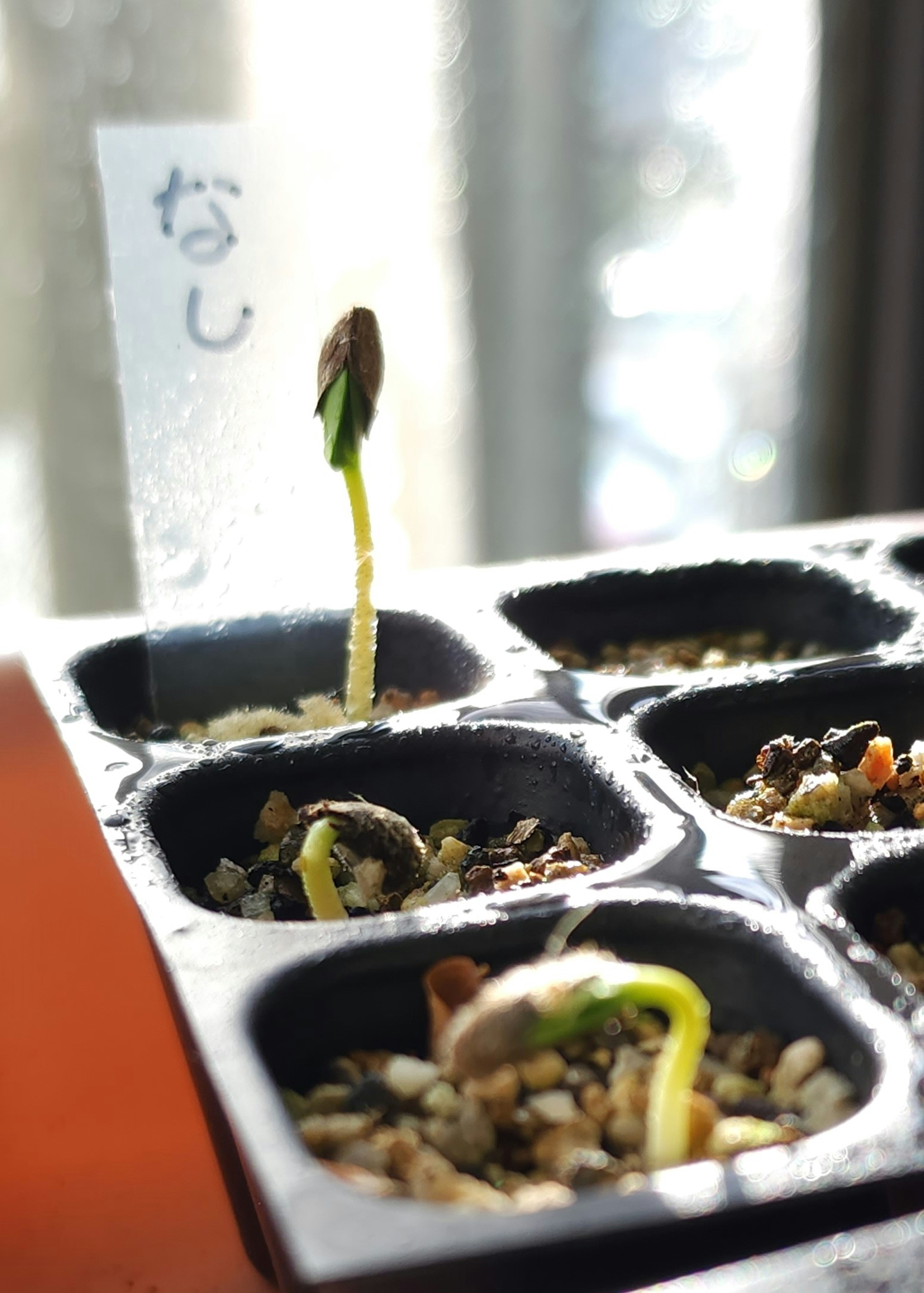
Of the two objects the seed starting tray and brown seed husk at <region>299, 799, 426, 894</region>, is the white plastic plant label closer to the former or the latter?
the seed starting tray

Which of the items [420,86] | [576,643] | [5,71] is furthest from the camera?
[420,86]

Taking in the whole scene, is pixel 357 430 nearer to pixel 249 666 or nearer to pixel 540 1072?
pixel 249 666

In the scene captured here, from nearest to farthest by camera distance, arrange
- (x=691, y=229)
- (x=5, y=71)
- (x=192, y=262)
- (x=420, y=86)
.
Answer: (x=192, y=262) < (x=5, y=71) < (x=420, y=86) < (x=691, y=229)

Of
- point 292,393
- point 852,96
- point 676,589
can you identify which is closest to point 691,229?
point 852,96

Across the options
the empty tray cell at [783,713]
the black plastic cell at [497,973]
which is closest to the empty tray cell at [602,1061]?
the black plastic cell at [497,973]

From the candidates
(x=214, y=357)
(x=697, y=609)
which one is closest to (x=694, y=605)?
(x=697, y=609)

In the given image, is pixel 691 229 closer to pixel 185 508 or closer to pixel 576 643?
pixel 576 643
